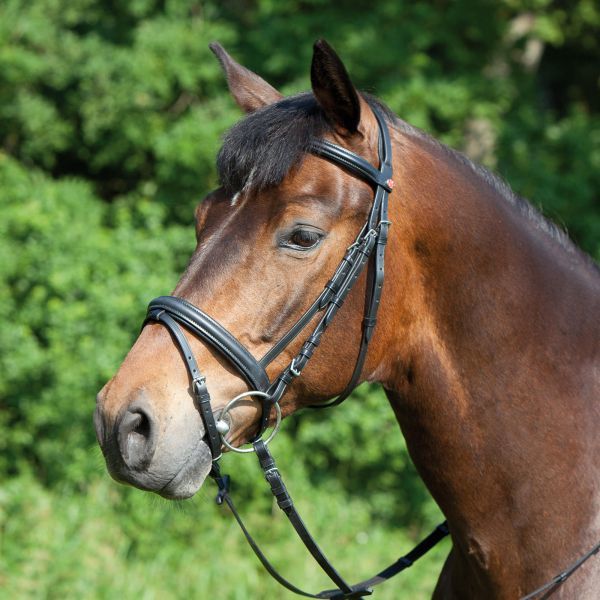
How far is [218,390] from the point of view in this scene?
2215mm

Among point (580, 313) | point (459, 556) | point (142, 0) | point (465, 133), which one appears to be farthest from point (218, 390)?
point (142, 0)

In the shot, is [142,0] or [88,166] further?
[88,166]

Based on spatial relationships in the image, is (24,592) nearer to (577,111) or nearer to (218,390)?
(218,390)

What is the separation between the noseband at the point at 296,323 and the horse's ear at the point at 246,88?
484mm

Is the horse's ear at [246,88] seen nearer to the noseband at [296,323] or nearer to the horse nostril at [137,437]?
the noseband at [296,323]

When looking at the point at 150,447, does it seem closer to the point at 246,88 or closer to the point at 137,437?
the point at 137,437

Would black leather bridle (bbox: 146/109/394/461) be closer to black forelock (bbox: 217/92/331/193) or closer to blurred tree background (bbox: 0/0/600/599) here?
black forelock (bbox: 217/92/331/193)

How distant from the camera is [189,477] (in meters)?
2.18

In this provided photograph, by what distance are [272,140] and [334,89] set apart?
22cm

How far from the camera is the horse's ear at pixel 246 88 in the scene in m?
2.72

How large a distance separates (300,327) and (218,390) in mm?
286

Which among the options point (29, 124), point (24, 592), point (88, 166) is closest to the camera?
point (24, 592)

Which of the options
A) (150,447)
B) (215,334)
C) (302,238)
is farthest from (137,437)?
(302,238)

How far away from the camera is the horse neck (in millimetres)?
2363
